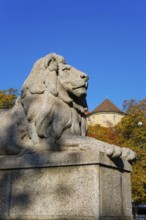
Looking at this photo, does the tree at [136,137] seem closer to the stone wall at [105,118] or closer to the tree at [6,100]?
the tree at [6,100]

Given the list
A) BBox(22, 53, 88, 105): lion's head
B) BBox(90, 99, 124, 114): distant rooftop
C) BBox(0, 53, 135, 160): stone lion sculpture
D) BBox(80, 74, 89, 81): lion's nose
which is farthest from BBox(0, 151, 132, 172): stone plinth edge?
BBox(90, 99, 124, 114): distant rooftop

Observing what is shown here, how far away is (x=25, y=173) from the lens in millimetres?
5168

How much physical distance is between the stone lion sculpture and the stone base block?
296 mm

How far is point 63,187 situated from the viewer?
4855mm

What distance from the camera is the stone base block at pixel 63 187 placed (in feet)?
15.3

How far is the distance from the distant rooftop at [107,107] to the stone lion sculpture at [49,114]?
2767 inches

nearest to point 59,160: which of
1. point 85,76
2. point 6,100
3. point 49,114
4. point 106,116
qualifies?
point 49,114

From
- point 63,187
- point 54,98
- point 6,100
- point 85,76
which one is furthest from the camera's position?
point 6,100

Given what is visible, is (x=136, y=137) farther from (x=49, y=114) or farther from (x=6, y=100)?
(x=49, y=114)

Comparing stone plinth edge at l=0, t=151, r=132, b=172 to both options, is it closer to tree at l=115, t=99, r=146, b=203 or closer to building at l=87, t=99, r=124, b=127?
tree at l=115, t=99, r=146, b=203

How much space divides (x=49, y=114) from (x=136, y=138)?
26321mm

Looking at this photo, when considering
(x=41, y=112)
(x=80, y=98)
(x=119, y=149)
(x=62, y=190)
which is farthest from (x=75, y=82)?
(x=62, y=190)

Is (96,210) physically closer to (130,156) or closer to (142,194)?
(130,156)

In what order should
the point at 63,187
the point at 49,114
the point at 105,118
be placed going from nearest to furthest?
the point at 63,187, the point at 49,114, the point at 105,118
